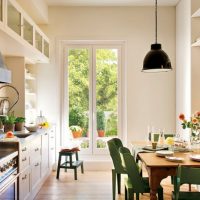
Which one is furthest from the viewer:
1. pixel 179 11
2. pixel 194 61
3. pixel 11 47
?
pixel 179 11

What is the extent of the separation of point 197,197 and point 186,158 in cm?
46

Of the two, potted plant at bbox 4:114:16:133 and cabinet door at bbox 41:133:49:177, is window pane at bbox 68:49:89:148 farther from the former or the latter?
potted plant at bbox 4:114:16:133

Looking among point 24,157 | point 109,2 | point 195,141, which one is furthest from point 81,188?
point 109,2

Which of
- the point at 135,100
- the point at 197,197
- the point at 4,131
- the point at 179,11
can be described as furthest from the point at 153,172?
the point at 179,11

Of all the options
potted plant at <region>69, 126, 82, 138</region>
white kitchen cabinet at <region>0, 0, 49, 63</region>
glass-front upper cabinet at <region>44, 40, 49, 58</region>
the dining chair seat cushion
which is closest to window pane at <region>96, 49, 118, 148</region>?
potted plant at <region>69, 126, 82, 138</region>

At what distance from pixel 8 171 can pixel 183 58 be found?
11.7 feet

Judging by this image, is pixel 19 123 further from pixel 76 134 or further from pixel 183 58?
pixel 183 58

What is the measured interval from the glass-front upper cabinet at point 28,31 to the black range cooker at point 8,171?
4.91 ft

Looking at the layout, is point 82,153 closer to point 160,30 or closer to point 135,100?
point 135,100

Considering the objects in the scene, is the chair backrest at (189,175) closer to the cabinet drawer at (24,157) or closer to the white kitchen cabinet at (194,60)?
the cabinet drawer at (24,157)

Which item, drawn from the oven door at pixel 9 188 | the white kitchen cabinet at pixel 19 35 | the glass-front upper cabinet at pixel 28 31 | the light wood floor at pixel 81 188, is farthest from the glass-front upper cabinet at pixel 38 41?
the oven door at pixel 9 188

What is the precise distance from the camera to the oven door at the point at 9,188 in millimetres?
2766

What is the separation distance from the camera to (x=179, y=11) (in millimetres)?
5605

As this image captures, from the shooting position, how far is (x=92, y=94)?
600 cm
